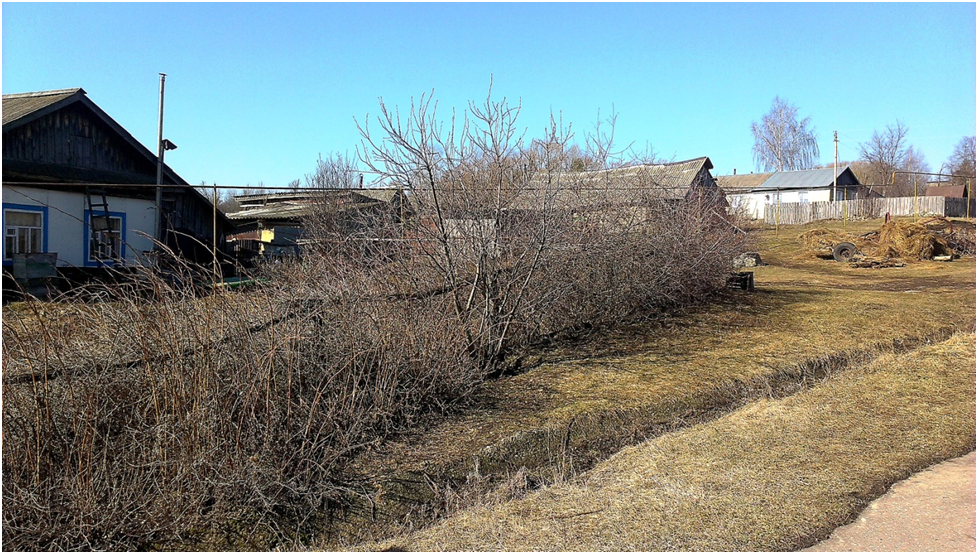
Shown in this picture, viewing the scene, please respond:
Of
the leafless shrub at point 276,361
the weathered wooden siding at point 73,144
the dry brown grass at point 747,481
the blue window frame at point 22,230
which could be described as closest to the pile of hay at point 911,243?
the dry brown grass at point 747,481

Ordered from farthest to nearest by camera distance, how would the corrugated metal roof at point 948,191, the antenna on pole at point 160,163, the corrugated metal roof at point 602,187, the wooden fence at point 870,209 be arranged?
the corrugated metal roof at point 948,191
the wooden fence at point 870,209
the antenna on pole at point 160,163
the corrugated metal roof at point 602,187

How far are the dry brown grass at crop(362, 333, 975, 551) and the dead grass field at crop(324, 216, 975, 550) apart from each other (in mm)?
14

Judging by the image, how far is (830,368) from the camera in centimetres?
793

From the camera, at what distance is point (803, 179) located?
47875 millimetres

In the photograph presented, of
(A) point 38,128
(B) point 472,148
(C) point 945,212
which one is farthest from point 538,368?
(C) point 945,212

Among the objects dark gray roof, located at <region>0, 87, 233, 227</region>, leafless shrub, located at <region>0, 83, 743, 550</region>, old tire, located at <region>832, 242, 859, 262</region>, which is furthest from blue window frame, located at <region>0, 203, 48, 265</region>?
old tire, located at <region>832, 242, 859, 262</region>

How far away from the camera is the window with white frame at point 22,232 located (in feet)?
49.4

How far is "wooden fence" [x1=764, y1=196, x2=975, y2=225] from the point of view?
33.7 metres

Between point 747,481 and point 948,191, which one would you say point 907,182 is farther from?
point 747,481

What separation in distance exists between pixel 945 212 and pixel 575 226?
3247 centimetres

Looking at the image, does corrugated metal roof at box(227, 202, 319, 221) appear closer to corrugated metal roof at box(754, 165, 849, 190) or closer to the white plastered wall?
the white plastered wall

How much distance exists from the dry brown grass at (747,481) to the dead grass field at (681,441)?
0.6 inches

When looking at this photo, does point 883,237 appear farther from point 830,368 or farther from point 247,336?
point 247,336

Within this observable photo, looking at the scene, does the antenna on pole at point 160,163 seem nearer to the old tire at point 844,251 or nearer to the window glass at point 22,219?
the window glass at point 22,219
